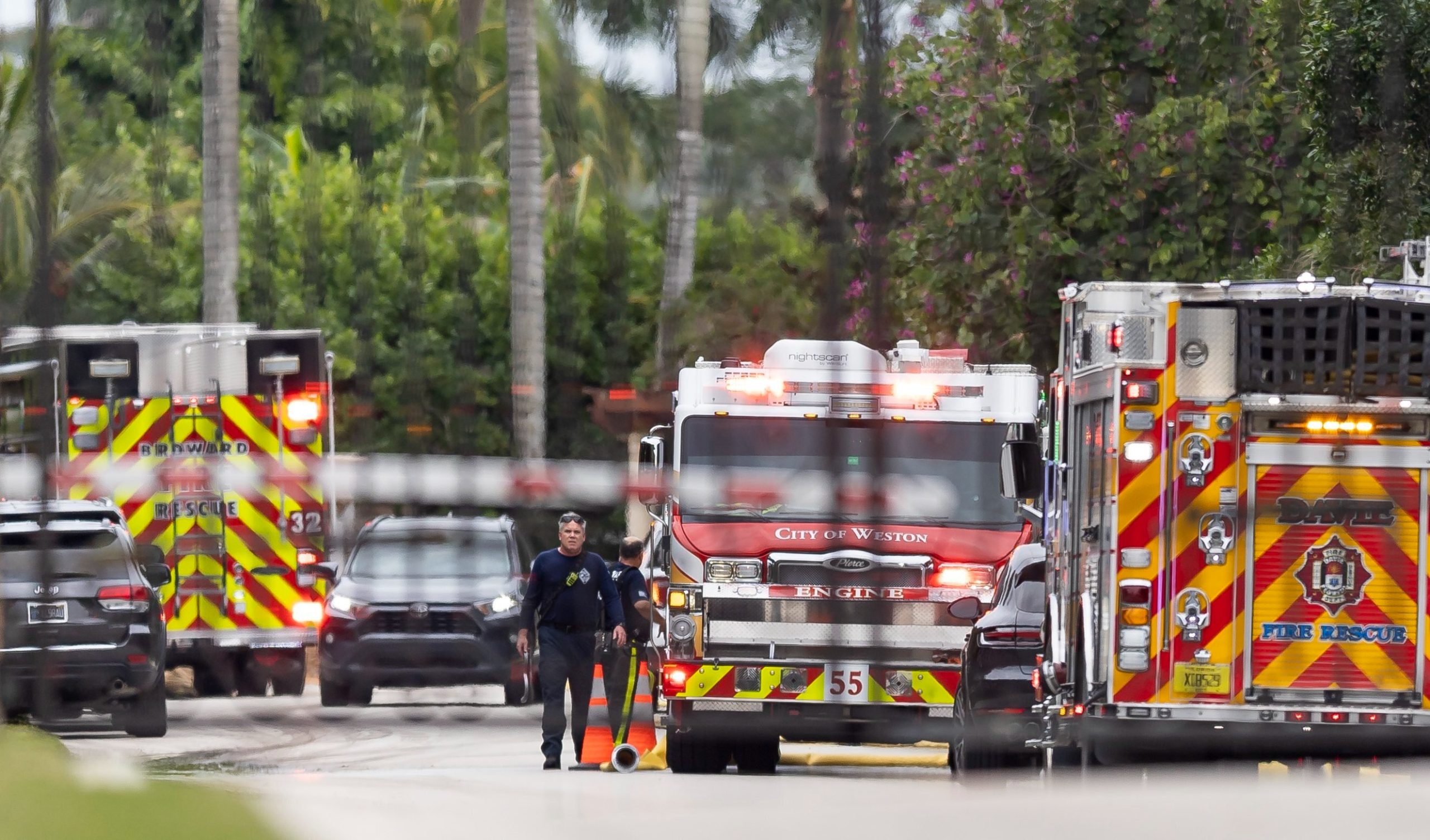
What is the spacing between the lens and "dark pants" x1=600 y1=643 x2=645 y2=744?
10070 millimetres

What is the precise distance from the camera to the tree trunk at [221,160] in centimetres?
341

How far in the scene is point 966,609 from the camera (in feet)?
31.0

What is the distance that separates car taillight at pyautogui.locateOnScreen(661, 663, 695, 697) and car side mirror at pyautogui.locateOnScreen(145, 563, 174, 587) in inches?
96.3

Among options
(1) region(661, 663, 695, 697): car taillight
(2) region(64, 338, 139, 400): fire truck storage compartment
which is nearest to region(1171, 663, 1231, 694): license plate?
(1) region(661, 663, 695, 697): car taillight

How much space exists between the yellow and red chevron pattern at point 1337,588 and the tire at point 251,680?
10.7 ft

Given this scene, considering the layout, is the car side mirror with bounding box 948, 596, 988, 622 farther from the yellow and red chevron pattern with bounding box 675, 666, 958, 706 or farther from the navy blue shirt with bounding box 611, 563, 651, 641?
the navy blue shirt with bounding box 611, 563, 651, 641

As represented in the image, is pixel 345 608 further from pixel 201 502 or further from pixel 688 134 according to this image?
pixel 688 134

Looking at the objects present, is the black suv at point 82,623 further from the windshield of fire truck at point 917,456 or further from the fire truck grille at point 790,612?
the fire truck grille at point 790,612

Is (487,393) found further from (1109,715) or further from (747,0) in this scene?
(1109,715)

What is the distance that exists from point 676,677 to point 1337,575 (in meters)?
3.41

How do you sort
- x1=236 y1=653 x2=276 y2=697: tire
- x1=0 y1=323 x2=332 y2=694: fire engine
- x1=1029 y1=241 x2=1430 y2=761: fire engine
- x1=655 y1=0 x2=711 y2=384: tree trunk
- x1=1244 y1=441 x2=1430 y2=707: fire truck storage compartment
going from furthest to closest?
x1=1244 y1=441 x2=1430 y2=707: fire truck storage compartment, x1=1029 y1=241 x2=1430 y2=761: fire engine, x1=236 y1=653 x2=276 y2=697: tire, x1=0 y1=323 x2=332 y2=694: fire engine, x1=655 y1=0 x2=711 y2=384: tree trunk

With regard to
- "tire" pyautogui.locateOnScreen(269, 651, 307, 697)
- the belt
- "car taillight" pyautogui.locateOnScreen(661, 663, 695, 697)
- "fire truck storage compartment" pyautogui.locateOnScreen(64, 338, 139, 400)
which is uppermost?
"fire truck storage compartment" pyautogui.locateOnScreen(64, 338, 139, 400)

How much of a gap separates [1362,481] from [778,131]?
4.47 metres

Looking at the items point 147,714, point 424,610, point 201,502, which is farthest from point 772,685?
point 201,502
